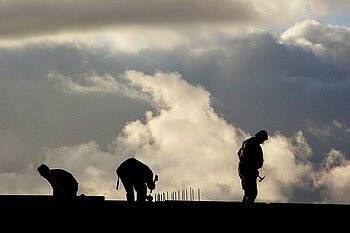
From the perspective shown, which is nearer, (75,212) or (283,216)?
(75,212)

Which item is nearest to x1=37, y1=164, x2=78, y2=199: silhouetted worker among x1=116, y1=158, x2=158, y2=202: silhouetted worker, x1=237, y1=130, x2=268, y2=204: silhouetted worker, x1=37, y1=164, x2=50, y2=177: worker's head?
x1=37, y1=164, x2=50, y2=177: worker's head

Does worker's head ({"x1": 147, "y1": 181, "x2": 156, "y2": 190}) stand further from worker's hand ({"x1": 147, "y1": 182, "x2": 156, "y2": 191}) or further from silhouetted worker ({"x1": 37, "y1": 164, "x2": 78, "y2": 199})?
silhouetted worker ({"x1": 37, "y1": 164, "x2": 78, "y2": 199})

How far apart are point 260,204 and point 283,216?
0.67 metres

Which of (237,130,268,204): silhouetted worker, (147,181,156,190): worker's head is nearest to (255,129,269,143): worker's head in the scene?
(237,130,268,204): silhouetted worker

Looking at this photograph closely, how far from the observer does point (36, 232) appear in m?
→ 26.6

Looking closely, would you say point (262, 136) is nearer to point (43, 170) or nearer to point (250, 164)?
point (250, 164)

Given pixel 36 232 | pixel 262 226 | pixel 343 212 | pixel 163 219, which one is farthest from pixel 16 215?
pixel 343 212

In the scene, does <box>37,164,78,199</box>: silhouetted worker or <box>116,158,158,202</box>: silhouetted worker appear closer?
<box>37,164,78,199</box>: silhouetted worker

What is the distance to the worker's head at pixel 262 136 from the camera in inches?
1162

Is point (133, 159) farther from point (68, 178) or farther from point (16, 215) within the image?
point (16, 215)

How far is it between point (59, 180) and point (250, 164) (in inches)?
213

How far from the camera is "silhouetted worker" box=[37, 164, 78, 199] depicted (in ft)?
102

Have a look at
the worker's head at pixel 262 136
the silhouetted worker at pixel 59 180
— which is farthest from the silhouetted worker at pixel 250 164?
the silhouetted worker at pixel 59 180

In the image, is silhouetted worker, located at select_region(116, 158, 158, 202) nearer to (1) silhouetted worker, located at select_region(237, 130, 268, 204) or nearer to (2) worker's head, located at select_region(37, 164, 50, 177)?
(2) worker's head, located at select_region(37, 164, 50, 177)
